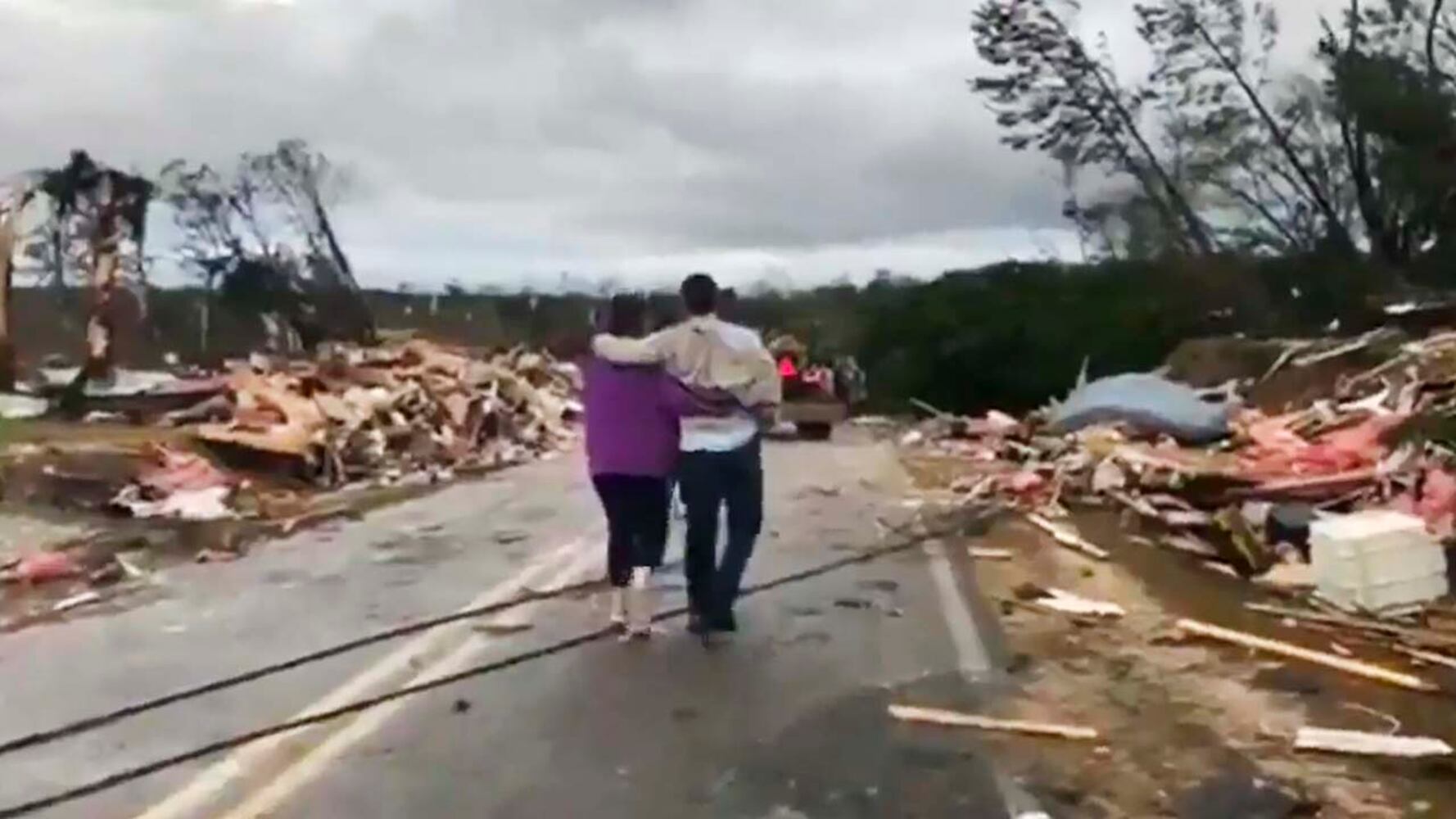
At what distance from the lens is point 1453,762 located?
734cm

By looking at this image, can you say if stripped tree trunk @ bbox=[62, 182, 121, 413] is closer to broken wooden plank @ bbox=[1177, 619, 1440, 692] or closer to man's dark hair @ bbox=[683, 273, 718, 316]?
man's dark hair @ bbox=[683, 273, 718, 316]

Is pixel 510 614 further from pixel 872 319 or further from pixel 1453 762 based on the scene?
pixel 872 319

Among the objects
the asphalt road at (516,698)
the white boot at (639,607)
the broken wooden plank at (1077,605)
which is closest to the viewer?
the asphalt road at (516,698)

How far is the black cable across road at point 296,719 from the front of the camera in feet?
23.2

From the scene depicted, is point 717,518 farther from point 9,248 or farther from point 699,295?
point 9,248

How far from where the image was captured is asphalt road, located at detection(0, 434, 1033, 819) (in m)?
6.84

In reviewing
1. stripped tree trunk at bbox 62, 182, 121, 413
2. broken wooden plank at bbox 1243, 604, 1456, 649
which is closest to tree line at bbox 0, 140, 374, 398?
stripped tree trunk at bbox 62, 182, 121, 413

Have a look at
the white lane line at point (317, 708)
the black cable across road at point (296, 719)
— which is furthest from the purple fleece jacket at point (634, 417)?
the white lane line at point (317, 708)

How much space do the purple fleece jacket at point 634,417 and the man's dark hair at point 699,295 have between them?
1.28 ft

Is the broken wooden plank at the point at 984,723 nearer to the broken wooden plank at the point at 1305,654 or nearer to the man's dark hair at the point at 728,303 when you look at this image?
the broken wooden plank at the point at 1305,654

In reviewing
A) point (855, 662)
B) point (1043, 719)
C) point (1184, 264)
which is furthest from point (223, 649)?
point (1184, 264)

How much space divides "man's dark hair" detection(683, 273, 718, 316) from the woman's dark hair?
0.92 ft

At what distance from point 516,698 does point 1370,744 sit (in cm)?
378

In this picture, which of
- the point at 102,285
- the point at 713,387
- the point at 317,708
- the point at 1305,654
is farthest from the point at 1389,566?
the point at 102,285
